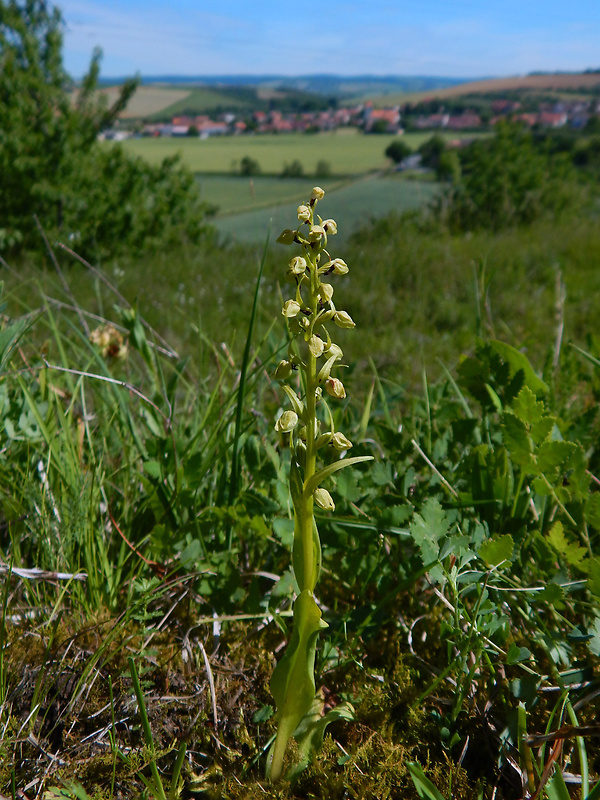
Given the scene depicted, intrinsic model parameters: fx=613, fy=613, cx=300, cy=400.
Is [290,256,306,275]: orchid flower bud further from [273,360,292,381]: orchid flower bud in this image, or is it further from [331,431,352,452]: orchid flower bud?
[331,431,352,452]: orchid flower bud

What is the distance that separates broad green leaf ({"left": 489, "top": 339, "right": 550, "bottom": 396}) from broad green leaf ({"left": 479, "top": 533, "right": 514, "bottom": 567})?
642 millimetres

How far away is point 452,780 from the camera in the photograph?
112cm

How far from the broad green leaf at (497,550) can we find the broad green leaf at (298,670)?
346 millimetres

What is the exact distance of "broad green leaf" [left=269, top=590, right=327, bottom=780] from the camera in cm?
98

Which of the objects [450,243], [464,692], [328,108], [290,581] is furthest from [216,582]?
[328,108]

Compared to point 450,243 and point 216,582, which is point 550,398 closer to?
point 216,582

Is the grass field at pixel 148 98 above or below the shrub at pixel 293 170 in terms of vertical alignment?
above

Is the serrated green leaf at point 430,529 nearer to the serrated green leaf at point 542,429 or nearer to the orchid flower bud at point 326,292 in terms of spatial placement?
the serrated green leaf at point 542,429

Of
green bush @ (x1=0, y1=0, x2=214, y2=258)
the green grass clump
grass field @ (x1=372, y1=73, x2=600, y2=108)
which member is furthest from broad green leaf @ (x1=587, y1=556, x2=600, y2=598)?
grass field @ (x1=372, y1=73, x2=600, y2=108)

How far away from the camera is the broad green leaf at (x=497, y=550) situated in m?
1.13

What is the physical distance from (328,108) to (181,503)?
880 cm

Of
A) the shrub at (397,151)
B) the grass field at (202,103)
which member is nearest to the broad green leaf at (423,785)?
the shrub at (397,151)

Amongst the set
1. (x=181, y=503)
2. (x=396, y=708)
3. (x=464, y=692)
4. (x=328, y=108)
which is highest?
(x=328, y=108)

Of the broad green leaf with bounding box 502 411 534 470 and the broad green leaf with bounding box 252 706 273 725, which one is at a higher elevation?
the broad green leaf with bounding box 502 411 534 470
